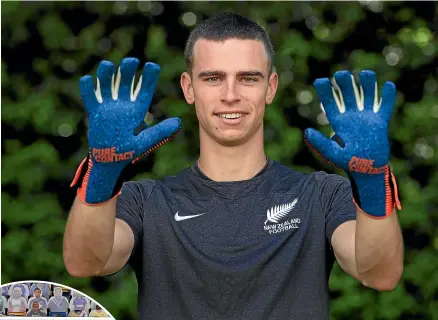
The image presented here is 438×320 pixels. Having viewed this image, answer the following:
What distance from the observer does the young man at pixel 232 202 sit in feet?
11.1

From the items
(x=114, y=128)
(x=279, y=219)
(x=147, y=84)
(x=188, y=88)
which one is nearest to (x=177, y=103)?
(x=188, y=88)

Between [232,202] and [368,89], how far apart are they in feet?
2.92

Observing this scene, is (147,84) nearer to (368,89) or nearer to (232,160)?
(232,160)

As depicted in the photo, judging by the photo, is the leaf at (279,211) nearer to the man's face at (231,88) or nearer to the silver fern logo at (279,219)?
the silver fern logo at (279,219)

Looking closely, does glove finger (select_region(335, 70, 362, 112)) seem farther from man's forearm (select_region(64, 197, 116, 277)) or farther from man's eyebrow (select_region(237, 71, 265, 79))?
man's forearm (select_region(64, 197, 116, 277))

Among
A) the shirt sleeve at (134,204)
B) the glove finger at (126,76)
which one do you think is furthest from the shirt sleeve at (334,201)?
the glove finger at (126,76)

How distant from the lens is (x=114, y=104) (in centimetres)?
337

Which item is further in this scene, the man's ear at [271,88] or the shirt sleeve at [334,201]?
the man's ear at [271,88]

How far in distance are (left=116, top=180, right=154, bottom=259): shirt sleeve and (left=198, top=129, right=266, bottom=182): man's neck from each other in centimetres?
29

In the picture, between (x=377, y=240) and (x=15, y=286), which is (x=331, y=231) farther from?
(x=15, y=286)

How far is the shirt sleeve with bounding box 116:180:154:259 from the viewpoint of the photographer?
3.89 meters

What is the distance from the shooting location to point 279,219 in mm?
3896

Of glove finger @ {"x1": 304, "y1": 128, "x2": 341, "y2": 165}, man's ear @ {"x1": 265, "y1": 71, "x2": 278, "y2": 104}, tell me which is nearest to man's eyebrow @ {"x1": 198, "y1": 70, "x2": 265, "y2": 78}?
man's ear @ {"x1": 265, "y1": 71, "x2": 278, "y2": 104}

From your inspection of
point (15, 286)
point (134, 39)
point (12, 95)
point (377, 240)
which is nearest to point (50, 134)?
point (12, 95)
